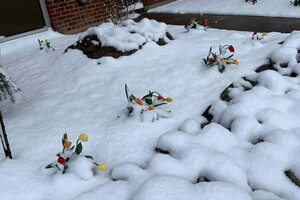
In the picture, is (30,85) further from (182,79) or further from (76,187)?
A: (76,187)

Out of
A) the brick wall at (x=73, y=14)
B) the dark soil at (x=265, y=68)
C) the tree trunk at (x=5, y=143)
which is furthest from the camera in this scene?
the brick wall at (x=73, y=14)

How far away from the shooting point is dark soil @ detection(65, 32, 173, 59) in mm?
4383

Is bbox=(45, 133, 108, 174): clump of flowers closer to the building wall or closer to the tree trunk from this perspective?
the tree trunk

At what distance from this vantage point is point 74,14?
685cm

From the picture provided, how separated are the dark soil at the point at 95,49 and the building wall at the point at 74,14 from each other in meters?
2.14

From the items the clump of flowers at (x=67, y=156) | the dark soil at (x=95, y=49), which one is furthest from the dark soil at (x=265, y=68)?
the clump of flowers at (x=67, y=156)

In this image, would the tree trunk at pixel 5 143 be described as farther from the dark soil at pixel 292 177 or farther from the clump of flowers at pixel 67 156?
the dark soil at pixel 292 177

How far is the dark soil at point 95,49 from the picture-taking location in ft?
14.4

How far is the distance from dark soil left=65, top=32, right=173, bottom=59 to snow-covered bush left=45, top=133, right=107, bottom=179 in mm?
2122

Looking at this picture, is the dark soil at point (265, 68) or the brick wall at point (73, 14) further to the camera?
the brick wall at point (73, 14)

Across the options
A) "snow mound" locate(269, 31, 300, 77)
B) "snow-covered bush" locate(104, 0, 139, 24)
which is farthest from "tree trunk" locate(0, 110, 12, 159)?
"snow-covered bush" locate(104, 0, 139, 24)

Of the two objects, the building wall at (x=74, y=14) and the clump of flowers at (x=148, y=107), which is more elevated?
the building wall at (x=74, y=14)

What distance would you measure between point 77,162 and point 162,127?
866 millimetres

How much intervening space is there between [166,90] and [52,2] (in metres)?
4.05
